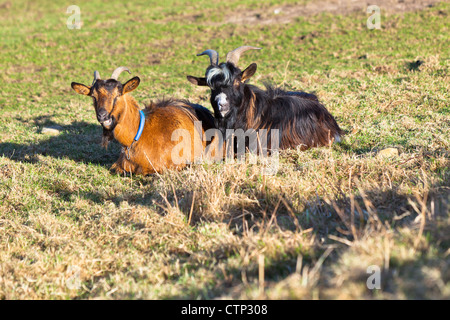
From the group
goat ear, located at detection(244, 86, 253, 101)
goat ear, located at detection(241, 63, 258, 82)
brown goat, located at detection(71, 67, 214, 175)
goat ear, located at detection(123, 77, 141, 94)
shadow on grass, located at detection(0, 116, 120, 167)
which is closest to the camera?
brown goat, located at detection(71, 67, 214, 175)

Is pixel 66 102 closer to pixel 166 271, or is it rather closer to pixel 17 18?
pixel 166 271

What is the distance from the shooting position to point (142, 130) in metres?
7.03

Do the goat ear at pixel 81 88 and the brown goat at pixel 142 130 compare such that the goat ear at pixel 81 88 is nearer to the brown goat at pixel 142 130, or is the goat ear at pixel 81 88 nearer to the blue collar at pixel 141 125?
the brown goat at pixel 142 130

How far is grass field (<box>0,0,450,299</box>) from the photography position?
3.61 metres

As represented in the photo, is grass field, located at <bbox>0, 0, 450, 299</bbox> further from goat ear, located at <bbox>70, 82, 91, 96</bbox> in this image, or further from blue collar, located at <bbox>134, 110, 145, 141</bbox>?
goat ear, located at <bbox>70, 82, 91, 96</bbox>

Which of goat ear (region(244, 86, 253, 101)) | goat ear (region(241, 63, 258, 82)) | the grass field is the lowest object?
the grass field

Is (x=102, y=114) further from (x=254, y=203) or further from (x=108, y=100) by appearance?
(x=254, y=203)

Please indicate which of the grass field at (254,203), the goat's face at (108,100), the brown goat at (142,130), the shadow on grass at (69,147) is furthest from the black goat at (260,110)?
the shadow on grass at (69,147)

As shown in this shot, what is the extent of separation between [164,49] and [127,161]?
1097cm

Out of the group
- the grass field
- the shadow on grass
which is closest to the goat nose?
the grass field

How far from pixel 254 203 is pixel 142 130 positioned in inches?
106

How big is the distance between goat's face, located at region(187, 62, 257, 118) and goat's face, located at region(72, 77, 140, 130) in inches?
47.1

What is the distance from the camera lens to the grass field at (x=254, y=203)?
3611mm
